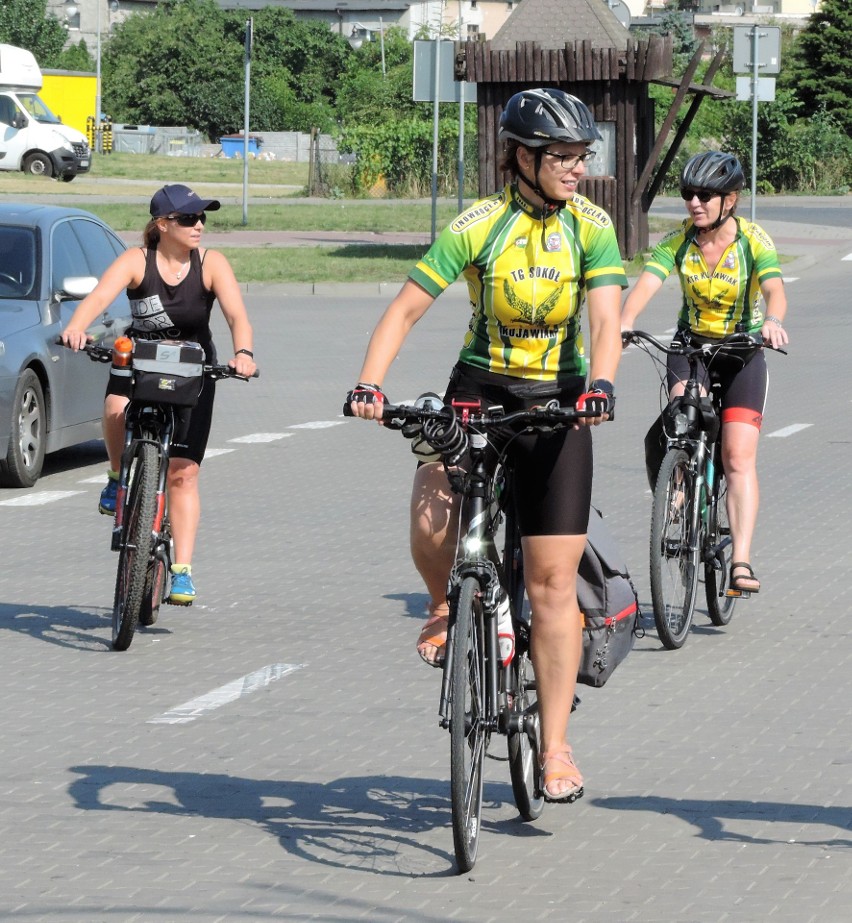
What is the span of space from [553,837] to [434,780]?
0.61 metres

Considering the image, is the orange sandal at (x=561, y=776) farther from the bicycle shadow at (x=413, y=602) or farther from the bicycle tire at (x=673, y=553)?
the bicycle shadow at (x=413, y=602)

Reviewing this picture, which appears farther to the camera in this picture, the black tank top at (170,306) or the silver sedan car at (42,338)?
the silver sedan car at (42,338)

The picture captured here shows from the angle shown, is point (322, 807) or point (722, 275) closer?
point (322, 807)

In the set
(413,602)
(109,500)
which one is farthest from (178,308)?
(413,602)

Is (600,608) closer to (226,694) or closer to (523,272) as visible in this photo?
(523,272)

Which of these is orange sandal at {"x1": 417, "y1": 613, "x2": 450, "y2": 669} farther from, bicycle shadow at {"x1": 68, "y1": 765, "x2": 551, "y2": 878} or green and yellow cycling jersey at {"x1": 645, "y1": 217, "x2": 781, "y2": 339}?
green and yellow cycling jersey at {"x1": 645, "y1": 217, "x2": 781, "y2": 339}

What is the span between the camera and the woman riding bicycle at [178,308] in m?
7.93

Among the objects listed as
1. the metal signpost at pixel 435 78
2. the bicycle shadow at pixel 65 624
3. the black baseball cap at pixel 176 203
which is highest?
the metal signpost at pixel 435 78

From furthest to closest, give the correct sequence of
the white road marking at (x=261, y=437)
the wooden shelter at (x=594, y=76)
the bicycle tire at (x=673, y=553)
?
the wooden shelter at (x=594, y=76) < the white road marking at (x=261, y=437) < the bicycle tire at (x=673, y=553)

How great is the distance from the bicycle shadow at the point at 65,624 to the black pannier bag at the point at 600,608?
2753 mm

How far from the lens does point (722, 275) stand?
8094 millimetres

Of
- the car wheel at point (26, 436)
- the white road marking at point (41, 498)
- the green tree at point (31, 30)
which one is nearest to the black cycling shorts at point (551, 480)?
the white road marking at point (41, 498)

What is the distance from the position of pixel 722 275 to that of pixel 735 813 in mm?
3269

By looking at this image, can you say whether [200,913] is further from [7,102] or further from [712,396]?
[7,102]
